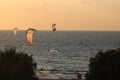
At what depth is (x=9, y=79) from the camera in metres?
29.2

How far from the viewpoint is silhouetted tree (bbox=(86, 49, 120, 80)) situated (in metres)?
28.6

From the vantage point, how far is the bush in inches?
1151

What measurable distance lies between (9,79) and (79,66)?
2178 inches

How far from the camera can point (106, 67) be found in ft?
94.5

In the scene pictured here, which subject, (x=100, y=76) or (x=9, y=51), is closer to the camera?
(x=100, y=76)

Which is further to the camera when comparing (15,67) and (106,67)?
(15,67)

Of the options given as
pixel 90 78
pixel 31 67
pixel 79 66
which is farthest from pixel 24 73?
pixel 79 66

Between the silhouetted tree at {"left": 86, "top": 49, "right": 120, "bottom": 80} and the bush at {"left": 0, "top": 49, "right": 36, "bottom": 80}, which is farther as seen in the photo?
the bush at {"left": 0, "top": 49, "right": 36, "bottom": 80}

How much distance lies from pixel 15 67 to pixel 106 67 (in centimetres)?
643

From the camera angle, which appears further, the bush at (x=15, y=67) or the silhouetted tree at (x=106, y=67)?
the bush at (x=15, y=67)

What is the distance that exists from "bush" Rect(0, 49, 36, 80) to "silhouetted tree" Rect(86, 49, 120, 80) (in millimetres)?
4454

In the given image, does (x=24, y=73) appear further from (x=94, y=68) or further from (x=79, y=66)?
(x=79, y=66)

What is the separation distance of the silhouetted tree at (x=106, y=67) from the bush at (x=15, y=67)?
14.6ft

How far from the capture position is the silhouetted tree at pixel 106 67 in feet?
94.0
